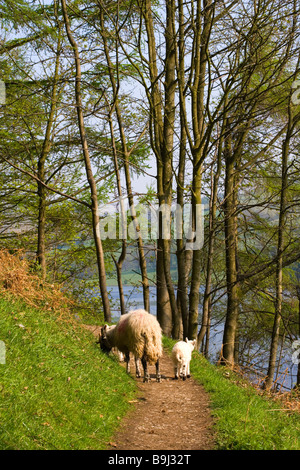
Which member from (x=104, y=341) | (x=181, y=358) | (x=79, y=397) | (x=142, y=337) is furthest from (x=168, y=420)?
(x=104, y=341)

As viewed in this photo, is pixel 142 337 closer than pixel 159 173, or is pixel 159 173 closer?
pixel 142 337

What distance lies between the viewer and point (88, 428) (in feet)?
20.0

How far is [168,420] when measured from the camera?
24.2ft

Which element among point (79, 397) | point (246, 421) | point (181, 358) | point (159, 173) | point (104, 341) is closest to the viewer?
point (246, 421)

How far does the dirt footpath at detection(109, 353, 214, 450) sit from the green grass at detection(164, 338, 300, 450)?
17 cm

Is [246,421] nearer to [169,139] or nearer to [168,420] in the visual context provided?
[168,420]

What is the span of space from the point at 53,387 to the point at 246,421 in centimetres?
261

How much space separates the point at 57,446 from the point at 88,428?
0.88 meters

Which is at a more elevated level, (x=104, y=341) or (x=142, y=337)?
(x=142, y=337)

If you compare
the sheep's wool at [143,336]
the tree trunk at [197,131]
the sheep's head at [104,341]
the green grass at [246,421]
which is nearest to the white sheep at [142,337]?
the sheep's wool at [143,336]

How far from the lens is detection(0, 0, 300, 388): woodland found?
13828 mm

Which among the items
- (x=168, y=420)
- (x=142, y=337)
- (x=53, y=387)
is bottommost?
(x=168, y=420)
